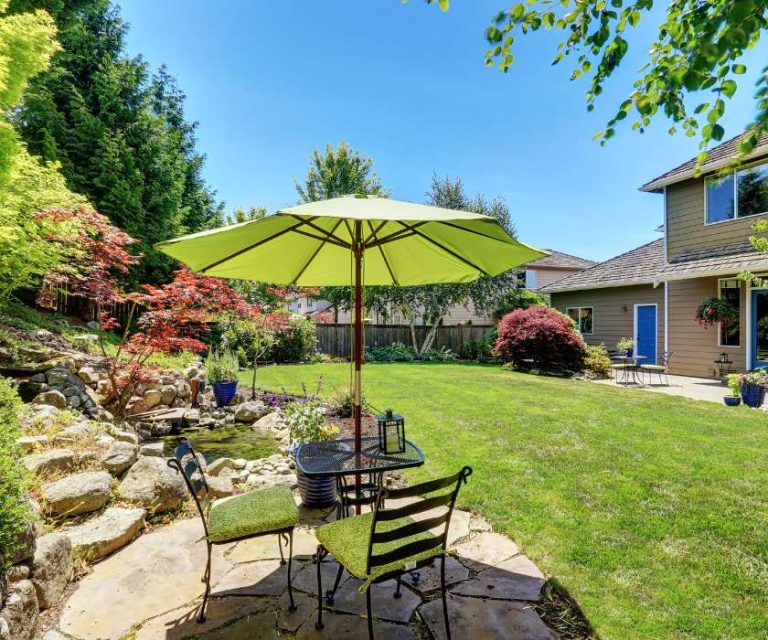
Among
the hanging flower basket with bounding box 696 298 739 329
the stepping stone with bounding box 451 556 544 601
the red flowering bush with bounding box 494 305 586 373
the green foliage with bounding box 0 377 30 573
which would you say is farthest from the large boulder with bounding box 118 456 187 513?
the hanging flower basket with bounding box 696 298 739 329

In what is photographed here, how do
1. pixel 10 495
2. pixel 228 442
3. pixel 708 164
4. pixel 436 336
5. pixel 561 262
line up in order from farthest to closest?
pixel 561 262, pixel 436 336, pixel 708 164, pixel 228 442, pixel 10 495

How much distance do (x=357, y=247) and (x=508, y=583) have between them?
8.08 feet

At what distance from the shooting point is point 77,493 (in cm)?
290

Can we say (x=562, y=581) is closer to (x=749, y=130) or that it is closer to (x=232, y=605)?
(x=232, y=605)

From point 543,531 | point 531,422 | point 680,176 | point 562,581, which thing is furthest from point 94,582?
point 680,176

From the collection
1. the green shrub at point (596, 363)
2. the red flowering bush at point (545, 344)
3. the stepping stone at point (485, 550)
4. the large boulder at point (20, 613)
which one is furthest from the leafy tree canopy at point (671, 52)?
the green shrub at point (596, 363)

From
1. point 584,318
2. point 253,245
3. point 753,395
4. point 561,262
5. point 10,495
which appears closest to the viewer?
point 10,495

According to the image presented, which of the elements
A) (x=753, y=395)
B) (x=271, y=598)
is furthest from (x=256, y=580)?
(x=753, y=395)

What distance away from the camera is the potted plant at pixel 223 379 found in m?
8.21

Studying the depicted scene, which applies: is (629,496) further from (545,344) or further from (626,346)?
(626,346)

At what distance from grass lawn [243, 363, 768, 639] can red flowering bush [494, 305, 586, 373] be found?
461cm

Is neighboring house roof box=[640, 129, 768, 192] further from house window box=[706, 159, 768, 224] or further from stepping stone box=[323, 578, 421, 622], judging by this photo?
stepping stone box=[323, 578, 421, 622]

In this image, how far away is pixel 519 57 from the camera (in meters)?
2.61

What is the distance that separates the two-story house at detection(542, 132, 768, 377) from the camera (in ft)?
30.2
